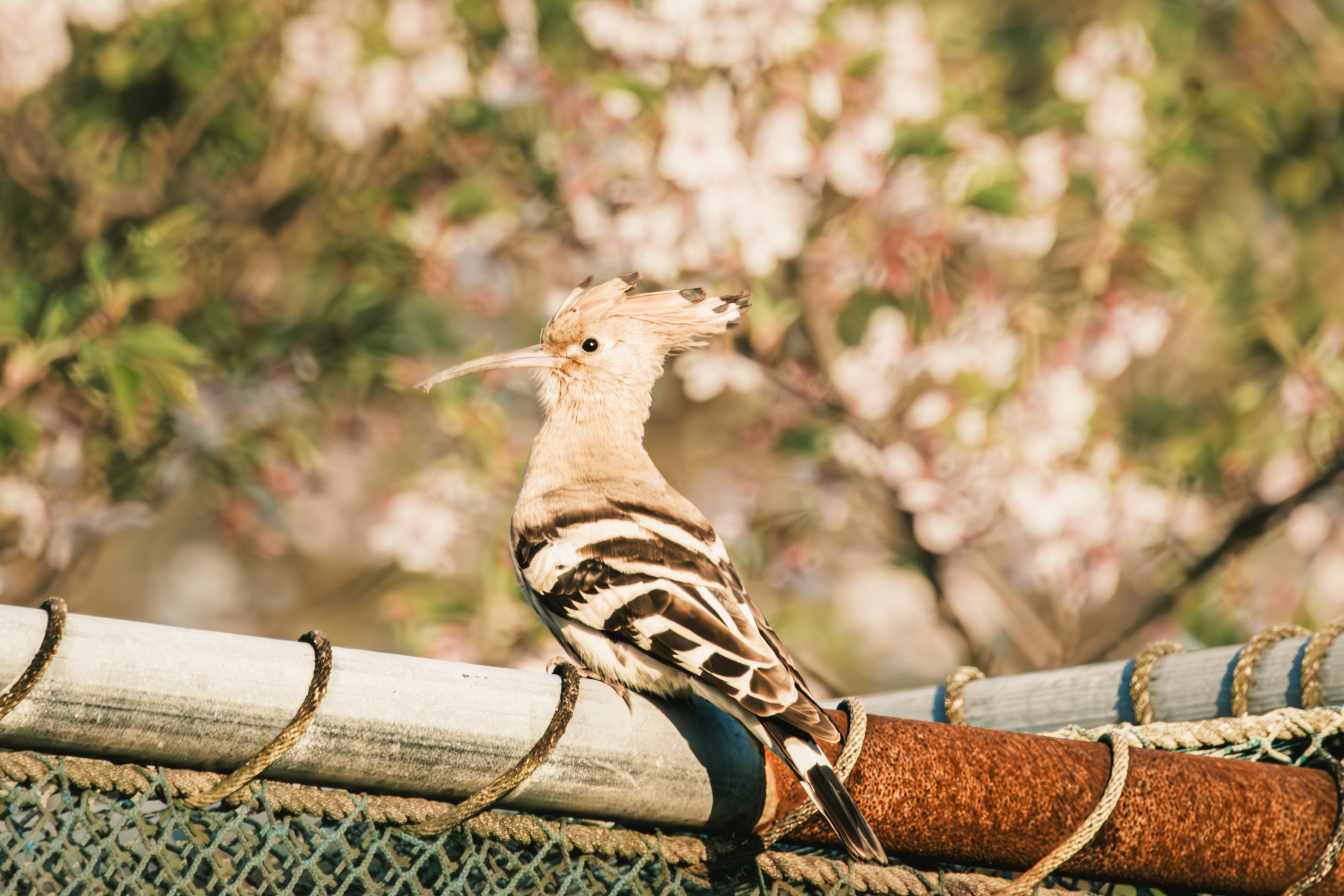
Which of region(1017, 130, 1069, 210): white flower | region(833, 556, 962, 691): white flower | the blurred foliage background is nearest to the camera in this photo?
the blurred foliage background

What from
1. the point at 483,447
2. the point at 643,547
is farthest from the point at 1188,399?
the point at 643,547

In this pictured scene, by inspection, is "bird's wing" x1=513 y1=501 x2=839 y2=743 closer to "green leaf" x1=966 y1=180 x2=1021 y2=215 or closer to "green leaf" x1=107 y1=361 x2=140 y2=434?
"green leaf" x1=107 y1=361 x2=140 y2=434

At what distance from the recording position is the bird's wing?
169 cm

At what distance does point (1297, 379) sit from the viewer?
14.5 feet

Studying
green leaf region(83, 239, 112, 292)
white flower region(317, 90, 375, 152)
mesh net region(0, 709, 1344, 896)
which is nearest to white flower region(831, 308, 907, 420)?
white flower region(317, 90, 375, 152)

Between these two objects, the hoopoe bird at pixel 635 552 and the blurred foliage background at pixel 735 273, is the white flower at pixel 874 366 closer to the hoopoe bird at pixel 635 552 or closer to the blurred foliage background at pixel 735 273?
the blurred foliage background at pixel 735 273

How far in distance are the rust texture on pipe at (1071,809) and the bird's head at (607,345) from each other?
4.05 feet

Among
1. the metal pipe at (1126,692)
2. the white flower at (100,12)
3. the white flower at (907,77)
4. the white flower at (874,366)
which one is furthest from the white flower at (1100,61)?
the white flower at (100,12)

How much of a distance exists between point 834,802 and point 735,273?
9.53 feet

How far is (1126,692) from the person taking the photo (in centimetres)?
212

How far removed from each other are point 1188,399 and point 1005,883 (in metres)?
4.24

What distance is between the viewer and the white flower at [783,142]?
4.09 m

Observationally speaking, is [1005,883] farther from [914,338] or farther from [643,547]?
[914,338]

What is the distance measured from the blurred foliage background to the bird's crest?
53.4 inches
